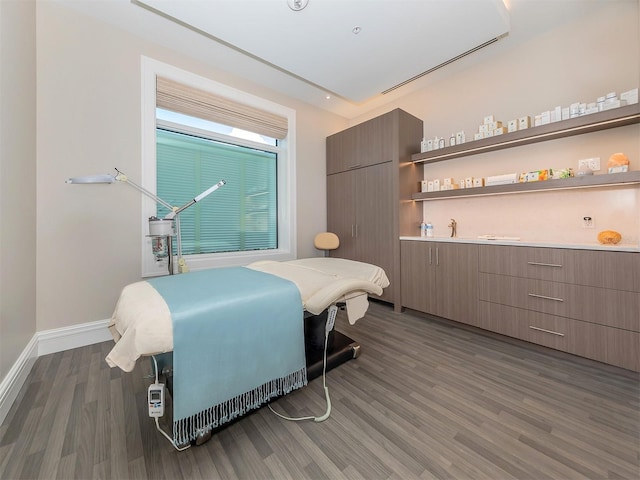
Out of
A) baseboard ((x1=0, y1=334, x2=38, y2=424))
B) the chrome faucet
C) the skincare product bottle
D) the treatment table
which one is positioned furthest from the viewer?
the skincare product bottle

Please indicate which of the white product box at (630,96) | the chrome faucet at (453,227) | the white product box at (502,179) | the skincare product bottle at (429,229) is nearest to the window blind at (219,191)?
the skincare product bottle at (429,229)

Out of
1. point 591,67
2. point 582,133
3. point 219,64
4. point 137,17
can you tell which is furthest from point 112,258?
point 591,67

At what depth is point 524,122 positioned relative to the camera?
228cm

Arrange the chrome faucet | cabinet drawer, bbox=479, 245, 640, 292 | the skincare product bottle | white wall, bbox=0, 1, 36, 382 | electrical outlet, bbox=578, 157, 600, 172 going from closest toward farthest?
white wall, bbox=0, 1, 36, 382, cabinet drawer, bbox=479, 245, 640, 292, electrical outlet, bbox=578, 157, 600, 172, the chrome faucet, the skincare product bottle

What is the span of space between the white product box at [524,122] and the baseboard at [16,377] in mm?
4070

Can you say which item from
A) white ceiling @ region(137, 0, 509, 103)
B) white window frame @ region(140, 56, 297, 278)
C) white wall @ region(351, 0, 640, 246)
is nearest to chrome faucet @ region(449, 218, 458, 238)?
white wall @ region(351, 0, 640, 246)

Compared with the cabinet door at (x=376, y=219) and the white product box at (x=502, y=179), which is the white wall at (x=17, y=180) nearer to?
the cabinet door at (x=376, y=219)

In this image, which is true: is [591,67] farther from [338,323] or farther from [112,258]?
[112,258]

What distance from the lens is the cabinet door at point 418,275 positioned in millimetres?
2664

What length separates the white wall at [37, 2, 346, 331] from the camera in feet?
6.45

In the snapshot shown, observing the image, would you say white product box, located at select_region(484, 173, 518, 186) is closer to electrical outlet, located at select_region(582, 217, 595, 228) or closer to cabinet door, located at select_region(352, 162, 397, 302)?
electrical outlet, located at select_region(582, 217, 595, 228)

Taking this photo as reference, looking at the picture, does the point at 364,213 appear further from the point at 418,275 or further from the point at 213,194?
the point at 213,194

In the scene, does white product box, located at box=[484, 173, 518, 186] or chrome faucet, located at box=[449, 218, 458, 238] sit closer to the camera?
white product box, located at box=[484, 173, 518, 186]

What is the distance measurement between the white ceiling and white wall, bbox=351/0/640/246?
0.39m
